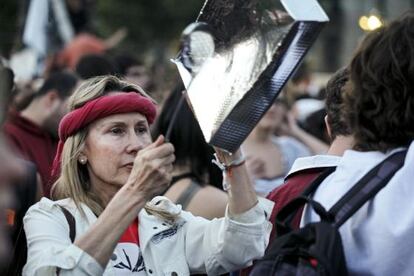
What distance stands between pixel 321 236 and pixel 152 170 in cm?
76

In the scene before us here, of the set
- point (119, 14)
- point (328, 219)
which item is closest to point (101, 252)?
point (328, 219)

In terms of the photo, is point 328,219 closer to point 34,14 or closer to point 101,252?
point 101,252

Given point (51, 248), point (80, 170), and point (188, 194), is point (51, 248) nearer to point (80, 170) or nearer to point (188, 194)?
point (80, 170)

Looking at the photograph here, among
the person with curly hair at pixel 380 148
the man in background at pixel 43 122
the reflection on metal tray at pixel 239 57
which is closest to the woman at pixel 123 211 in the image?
the reflection on metal tray at pixel 239 57

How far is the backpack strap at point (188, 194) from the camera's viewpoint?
4980mm

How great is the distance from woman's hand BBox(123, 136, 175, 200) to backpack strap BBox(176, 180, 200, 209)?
1581 millimetres

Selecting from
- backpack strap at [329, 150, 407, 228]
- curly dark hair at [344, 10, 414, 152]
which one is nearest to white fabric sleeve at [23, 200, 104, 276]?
backpack strap at [329, 150, 407, 228]

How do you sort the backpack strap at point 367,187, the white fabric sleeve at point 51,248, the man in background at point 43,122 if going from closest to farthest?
1. the backpack strap at point 367,187
2. the white fabric sleeve at point 51,248
3. the man in background at point 43,122

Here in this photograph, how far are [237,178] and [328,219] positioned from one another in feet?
2.03

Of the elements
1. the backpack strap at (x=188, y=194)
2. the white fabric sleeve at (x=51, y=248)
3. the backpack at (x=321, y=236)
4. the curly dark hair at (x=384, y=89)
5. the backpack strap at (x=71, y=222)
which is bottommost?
the backpack strap at (x=188, y=194)

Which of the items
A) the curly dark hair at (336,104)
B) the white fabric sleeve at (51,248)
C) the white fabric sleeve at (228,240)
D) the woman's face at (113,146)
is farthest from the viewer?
the curly dark hair at (336,104)

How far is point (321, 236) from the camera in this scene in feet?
9.18

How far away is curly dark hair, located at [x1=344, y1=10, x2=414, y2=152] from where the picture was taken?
2.94 m

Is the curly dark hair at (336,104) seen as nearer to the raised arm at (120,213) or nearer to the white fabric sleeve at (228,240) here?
the white fabric sleeve at (228,240)
